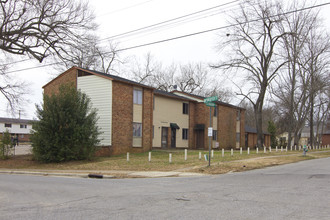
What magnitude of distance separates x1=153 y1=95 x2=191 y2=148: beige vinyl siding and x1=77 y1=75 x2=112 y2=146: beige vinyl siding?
6.76 metres

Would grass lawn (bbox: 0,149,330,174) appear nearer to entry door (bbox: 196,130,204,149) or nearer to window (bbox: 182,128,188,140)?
window (bbox: 182,128,188,140)

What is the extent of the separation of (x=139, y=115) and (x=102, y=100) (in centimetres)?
377

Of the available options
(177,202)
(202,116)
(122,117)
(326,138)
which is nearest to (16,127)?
(202,116)

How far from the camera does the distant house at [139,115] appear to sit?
26.2 m

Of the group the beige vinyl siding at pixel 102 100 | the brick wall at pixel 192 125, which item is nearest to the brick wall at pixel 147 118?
the beige vinyl siding at pixel 102 100

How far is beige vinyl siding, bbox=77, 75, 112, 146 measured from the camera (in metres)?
26.0

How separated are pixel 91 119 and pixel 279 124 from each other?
50.4m

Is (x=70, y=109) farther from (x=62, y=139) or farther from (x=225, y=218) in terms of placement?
(x=225, y=218)

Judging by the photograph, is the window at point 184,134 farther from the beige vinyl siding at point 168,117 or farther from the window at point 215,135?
the window at point 215,135

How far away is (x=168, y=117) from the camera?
3375 centimetres

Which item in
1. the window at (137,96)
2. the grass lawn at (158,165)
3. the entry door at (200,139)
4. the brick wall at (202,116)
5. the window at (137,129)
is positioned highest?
the window at (137,96)

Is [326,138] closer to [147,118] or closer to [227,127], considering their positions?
[227,127]

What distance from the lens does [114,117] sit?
2605cm

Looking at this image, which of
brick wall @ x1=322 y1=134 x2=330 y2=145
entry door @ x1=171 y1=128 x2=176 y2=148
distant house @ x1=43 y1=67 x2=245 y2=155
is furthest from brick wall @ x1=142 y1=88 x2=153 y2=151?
brick wall @ x1=322 y1=134 x2=330 y2=145
